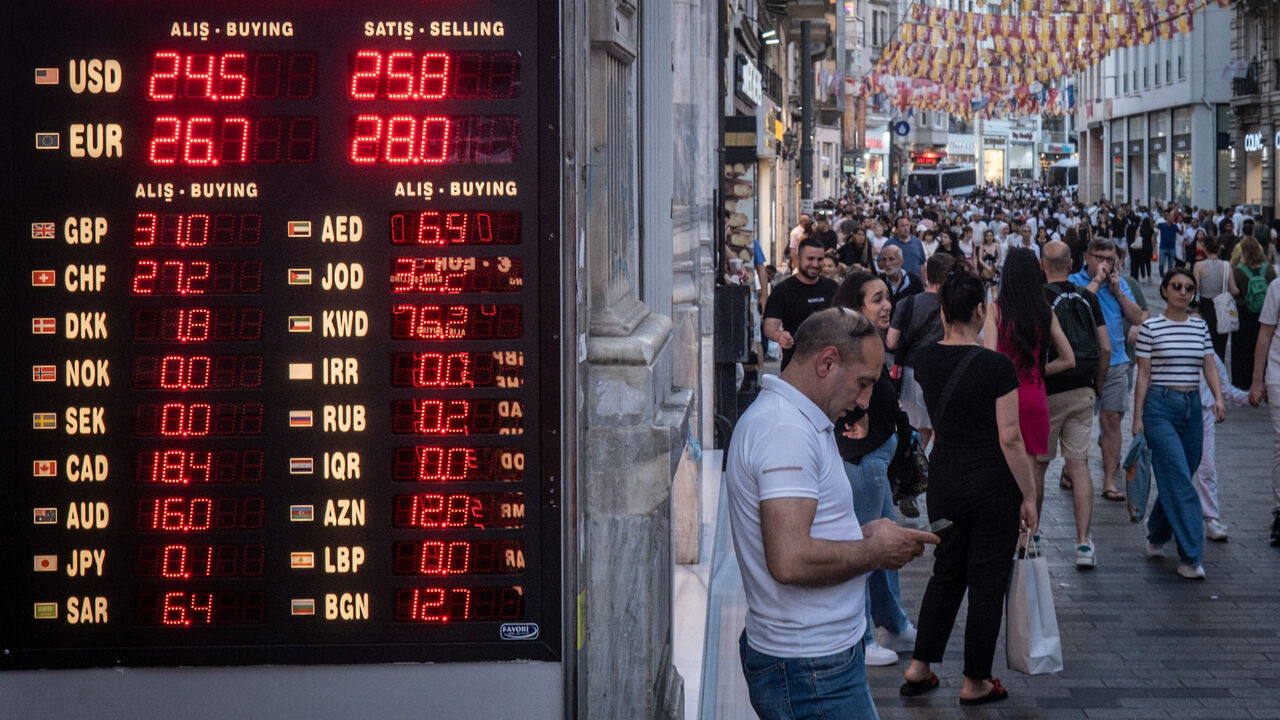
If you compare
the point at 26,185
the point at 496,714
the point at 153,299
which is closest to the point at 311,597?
the point at 496,714

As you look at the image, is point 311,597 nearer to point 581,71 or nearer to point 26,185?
point 26,185

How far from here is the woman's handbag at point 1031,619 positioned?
692 centimetres

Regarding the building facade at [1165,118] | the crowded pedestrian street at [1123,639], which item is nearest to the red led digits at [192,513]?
the crowded pedestrian street at [1123,639]

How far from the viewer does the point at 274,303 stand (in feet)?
13.0

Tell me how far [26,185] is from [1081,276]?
9415mm

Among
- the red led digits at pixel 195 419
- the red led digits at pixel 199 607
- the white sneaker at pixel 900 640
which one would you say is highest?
the red led digits at pixel 195 419

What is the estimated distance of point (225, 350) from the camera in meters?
3.96

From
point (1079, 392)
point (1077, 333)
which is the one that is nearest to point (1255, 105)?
point (1077, 333)

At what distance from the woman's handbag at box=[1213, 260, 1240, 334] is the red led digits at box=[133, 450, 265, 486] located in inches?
598

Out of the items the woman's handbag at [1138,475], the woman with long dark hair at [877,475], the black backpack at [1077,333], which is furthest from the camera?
the woman's handbag at [1138,475]

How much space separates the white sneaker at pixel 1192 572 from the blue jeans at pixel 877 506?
2136mm

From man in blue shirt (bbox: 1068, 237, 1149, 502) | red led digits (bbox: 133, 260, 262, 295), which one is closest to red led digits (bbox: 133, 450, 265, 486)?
red led digits (bbox: 133, 260, 262, 295)

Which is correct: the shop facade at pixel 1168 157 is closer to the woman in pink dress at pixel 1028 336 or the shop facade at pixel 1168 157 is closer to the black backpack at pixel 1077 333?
the black backpack at pixel 1077 333

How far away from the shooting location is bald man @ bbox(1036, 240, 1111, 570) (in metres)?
9.50
